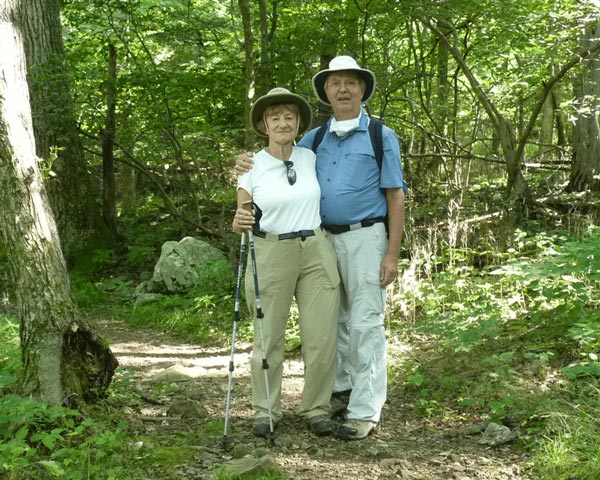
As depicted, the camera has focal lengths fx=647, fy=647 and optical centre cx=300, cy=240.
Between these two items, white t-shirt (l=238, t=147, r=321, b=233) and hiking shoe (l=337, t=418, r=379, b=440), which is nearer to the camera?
white t-shirt (l=238, t=147, r=321, b=233)

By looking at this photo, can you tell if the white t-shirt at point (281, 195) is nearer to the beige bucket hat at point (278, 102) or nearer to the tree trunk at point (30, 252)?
the beige bucket hat at point (278, 102)

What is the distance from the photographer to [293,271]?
13.6ft

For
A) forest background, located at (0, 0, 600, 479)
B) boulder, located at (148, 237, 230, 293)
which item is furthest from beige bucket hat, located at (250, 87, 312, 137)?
boulder, located at (148, 237, 230, 293)

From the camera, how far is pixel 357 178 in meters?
4.22

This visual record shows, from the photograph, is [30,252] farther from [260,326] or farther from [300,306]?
[300,306]

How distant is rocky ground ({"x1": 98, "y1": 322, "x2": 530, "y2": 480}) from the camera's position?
144 inches

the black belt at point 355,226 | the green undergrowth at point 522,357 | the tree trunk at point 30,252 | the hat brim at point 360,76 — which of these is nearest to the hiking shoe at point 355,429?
the green undergrowth at point 522,357

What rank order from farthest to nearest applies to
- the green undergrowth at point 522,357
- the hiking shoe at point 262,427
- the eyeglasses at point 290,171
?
the hiking shoe at point 262,427
the eyeglasses at point 290,171
the green undergrowth at point 522,357

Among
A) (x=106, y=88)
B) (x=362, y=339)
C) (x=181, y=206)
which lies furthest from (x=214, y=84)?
(x=362, y=339)

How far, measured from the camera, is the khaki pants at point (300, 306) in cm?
412

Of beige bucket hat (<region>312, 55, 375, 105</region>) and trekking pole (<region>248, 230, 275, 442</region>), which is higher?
beige bucket hat (<region>312, 55, 375, 105</region>)

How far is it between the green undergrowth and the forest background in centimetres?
2

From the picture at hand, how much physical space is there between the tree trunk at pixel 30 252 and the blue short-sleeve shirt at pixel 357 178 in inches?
70.6

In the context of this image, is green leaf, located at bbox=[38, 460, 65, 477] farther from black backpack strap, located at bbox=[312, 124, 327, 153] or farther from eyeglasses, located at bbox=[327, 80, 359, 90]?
eyeglasses, located at bbox=[327, 80, 359, 90]
